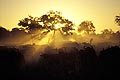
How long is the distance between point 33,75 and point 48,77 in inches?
100

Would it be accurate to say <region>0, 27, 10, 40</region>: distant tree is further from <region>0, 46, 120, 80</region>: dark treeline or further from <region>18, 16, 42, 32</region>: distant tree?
<region>0, 46, 120, 80</region>: dark treeline

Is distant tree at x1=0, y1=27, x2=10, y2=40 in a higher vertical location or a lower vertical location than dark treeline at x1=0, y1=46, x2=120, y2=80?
higher

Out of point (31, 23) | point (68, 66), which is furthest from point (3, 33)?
point (68, 66)

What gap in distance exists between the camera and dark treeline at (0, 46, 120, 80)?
4431 centimetres

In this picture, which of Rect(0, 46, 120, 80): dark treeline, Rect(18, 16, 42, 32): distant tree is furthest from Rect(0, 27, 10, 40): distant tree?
Rect(0, 46, 120, 80): dark treeline

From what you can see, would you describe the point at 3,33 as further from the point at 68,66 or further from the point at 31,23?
the point at 68,66

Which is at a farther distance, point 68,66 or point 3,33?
point 3,33

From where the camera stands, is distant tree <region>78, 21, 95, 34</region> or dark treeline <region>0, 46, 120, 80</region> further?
distant tree <region>78, 21, 95, 34</region>

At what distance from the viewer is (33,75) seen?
47.7 m

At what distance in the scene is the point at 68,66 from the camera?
52469mm

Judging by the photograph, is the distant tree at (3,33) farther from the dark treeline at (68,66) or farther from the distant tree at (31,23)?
the dark treeline at (68,66)

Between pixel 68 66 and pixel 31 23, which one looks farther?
pixel 31 23

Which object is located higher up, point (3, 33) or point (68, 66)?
point (3, 33)

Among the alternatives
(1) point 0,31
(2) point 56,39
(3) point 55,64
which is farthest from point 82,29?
(3) point 55,64
